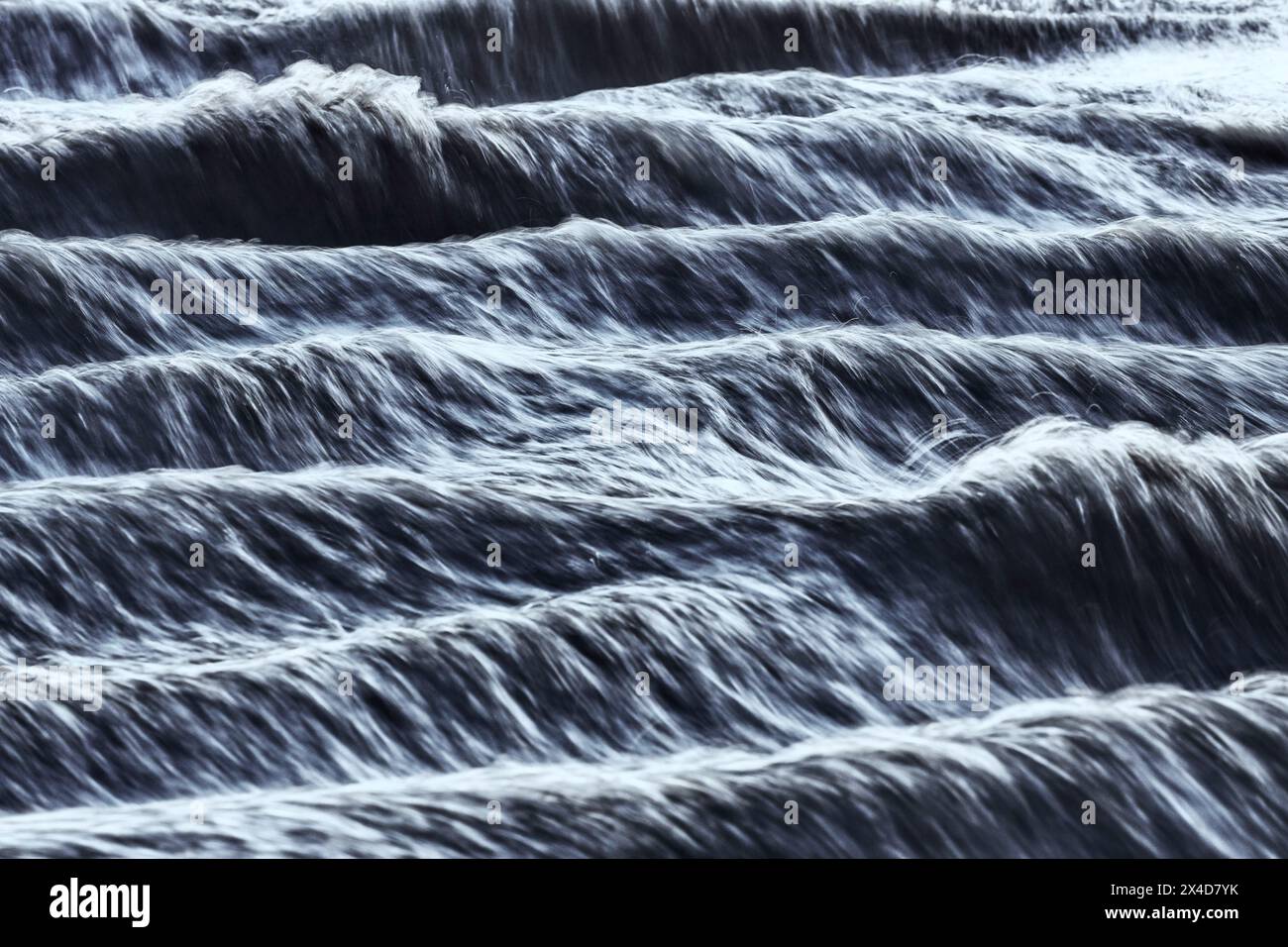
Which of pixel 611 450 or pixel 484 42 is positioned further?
pixel 484 42

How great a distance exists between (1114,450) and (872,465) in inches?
33.4

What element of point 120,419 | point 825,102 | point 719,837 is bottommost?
point 719,837

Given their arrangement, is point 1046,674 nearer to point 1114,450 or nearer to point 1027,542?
point 1027,542

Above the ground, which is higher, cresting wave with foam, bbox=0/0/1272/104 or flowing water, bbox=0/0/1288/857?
cresting wave with foam, bbox=0/0/1272/104

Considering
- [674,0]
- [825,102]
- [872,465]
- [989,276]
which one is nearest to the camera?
[872,465]

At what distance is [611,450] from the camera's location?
5.68m

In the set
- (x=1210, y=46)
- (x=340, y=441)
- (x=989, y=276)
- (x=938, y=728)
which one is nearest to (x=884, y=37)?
(x=1210, y=46)

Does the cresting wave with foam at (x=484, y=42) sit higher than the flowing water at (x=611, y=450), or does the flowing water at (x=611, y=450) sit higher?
the cresting wave with foam at (x=484, y=42)

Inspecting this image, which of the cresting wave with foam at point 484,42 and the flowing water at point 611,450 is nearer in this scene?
the flowing water at point 611,450

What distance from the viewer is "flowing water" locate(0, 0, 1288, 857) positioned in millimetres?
4184

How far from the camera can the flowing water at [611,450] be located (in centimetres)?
418

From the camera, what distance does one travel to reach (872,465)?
5.81 metres

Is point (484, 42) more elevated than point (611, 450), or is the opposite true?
point (484, 42)

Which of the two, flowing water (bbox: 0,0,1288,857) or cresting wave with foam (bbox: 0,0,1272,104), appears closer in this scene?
flowing water (bbox: 0,0,1288,857)
